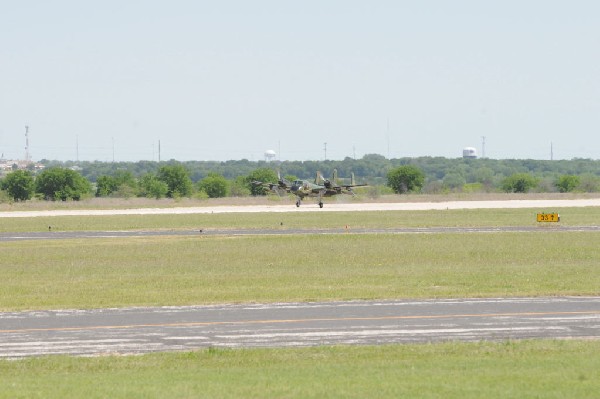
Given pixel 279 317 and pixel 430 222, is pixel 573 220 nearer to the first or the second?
pixel 430 222

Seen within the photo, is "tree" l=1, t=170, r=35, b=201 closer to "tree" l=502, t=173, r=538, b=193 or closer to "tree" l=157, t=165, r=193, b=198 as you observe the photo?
"tree" l=157, t=165, r=193, b=198

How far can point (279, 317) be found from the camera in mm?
27047

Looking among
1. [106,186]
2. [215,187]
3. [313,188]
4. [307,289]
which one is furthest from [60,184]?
[307,289]

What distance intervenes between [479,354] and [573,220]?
62024mm

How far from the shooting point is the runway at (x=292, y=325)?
23000mm

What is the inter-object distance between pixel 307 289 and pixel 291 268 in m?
8.80

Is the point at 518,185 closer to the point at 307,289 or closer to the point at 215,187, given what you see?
the point at 215,187

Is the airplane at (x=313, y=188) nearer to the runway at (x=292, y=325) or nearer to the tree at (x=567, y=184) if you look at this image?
the tree at (x=567, y=184)

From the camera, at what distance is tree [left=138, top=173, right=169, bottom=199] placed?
6314 inches

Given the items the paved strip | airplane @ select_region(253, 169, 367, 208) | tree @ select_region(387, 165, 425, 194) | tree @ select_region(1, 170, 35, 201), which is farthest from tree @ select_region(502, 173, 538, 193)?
tree @ select_region(1, 170, 35, 201)

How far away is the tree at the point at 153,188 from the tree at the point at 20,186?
55.5 feet

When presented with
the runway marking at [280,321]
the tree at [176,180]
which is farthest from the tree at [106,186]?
the runway marking at [280,321]

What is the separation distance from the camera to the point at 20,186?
15388cm

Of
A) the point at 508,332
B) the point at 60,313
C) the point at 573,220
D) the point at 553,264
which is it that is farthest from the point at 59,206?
the point at 508,332
